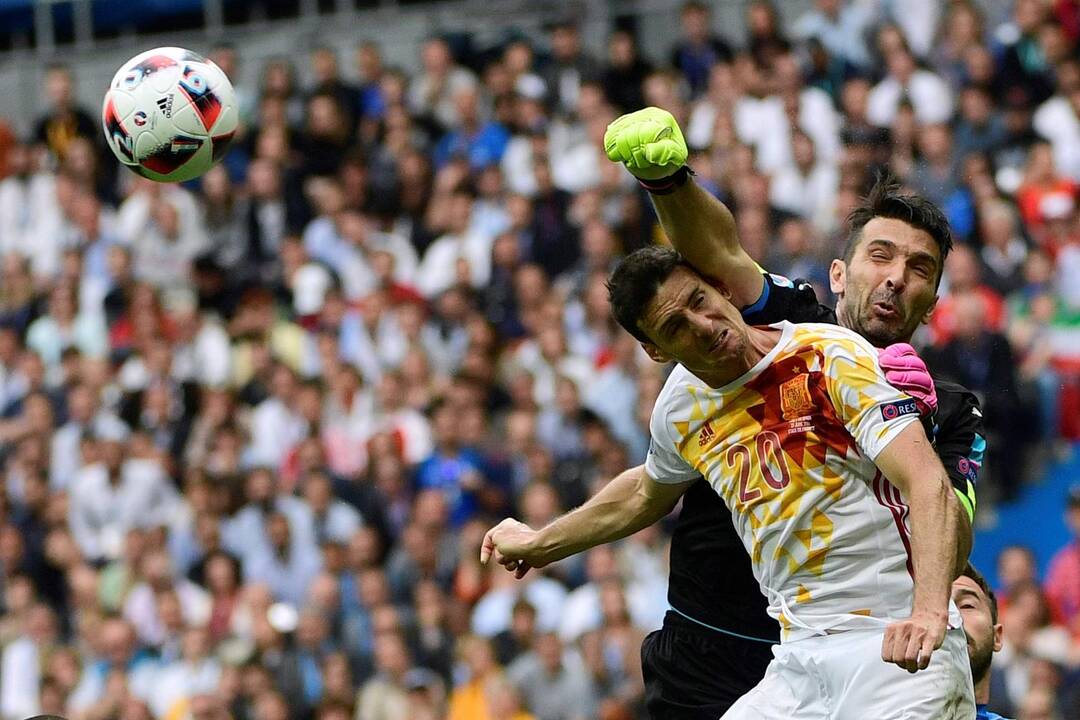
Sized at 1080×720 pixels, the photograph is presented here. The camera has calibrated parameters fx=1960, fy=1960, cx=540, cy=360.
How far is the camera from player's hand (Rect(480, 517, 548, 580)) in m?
6.14

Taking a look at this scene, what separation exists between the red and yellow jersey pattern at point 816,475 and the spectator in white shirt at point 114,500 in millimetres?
8938

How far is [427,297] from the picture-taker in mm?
14547

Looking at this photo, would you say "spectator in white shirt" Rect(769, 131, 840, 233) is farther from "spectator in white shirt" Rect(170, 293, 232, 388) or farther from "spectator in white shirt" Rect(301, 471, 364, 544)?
"spectator in white shirt" Rect(170, 293, 232, 388)

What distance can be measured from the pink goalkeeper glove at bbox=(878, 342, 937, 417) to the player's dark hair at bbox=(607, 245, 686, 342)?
0.65 meters

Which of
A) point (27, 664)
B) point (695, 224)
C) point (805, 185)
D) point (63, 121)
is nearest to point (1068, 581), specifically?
point (805, 185)

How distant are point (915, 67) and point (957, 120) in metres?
0.61

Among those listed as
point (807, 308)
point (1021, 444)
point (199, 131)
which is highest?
point (199, 131)

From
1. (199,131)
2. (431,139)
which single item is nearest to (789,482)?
(199,131)

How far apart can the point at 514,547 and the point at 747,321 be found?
3.42 ft

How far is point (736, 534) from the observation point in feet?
20.5

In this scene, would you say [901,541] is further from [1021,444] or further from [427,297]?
[427,297]

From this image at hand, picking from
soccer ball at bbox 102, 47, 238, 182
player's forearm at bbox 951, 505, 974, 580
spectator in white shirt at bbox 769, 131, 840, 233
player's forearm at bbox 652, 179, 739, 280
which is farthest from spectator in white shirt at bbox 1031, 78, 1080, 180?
player's forearm at bbox 951, 505, 974, 580

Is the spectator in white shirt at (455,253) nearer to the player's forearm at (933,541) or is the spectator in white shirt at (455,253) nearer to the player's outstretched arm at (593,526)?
the player's outstretched arm at (593,526)

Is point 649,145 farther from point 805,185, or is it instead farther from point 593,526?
point 805,185
